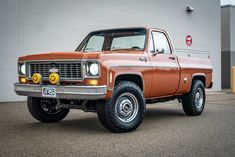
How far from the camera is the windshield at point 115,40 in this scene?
7.04 meters

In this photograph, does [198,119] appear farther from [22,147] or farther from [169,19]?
[169,19]

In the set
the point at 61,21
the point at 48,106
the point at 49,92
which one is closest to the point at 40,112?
the point at 48,106

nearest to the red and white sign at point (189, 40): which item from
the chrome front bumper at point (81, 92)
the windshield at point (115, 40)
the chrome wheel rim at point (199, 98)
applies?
the chrome wheel rim at point (199, 98)

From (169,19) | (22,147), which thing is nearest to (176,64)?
(22,147)

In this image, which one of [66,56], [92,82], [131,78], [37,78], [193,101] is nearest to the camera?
[92,82]

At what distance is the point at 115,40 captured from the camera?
7457 mm

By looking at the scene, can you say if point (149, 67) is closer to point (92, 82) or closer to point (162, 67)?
point (162, 67)

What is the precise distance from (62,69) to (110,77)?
2.71ft

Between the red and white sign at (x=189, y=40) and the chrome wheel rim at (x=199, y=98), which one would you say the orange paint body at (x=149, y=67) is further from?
the red and white sign at (x=189, y=40)

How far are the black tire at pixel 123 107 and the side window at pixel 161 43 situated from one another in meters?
1.35

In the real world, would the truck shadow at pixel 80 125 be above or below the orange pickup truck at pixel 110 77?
below

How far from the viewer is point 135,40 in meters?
7.07

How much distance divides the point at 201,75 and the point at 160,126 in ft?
8.27

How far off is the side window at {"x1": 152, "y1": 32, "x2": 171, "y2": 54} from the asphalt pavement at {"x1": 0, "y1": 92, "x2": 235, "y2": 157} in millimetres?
1463
